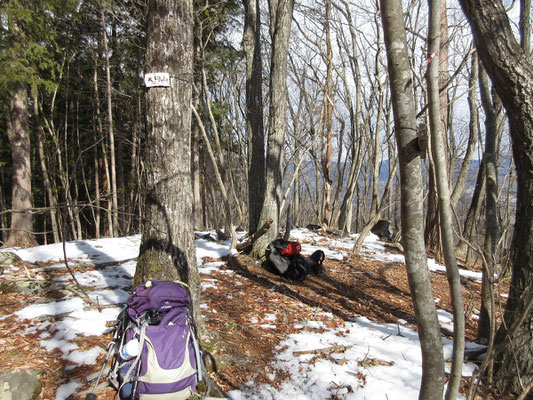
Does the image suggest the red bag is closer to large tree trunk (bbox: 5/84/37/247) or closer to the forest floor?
the forest floor

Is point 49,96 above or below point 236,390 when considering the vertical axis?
above

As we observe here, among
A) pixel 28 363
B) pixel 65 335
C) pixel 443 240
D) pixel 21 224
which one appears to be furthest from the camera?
pixel 21 224

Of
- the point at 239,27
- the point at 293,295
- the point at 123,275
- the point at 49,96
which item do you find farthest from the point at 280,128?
the point at 49,96

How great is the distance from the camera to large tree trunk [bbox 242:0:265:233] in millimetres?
5883

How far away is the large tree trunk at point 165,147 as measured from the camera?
2867 millimetres

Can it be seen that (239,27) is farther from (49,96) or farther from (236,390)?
(236,390)

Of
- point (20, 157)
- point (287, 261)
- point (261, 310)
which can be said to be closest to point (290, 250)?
point (287, 261)

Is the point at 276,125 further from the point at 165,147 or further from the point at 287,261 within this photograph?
the point at 165,147

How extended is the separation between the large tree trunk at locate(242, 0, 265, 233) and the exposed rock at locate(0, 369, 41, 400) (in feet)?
12.9

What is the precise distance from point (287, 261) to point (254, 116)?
292cm

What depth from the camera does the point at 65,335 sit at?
112 inches

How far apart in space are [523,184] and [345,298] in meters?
2.94

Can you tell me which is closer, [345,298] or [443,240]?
[443,240]

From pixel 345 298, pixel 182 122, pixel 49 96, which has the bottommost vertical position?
pixel 345 298
